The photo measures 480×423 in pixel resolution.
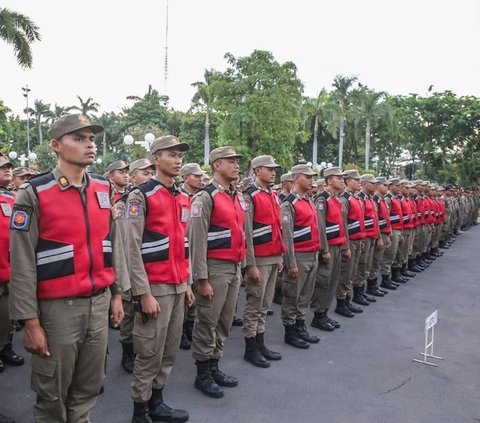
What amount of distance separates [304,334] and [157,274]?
8.56 ft

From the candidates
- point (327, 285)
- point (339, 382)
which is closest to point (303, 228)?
point (327, 285)

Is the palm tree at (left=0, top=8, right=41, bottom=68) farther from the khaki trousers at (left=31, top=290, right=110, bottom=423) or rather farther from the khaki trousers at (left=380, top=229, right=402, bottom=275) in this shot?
the khaki trousers at (left=31, top=290, right=110, bottom=423)

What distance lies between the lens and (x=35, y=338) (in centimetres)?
235

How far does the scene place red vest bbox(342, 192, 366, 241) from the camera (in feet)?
21.7

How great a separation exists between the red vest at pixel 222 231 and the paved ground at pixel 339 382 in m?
1.18

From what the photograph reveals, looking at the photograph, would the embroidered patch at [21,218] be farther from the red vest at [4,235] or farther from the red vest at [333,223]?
the red vest at [333,223]

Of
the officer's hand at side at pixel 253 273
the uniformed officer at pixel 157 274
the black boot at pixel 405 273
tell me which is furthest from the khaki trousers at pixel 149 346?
the black boot at pixel 405 273

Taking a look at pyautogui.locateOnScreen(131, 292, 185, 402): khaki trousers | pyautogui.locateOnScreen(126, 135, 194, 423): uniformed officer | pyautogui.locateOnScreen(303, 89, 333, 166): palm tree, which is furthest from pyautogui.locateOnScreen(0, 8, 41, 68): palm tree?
pyautogui.locateOnScreen(303, 89, 333, 166): palm tree

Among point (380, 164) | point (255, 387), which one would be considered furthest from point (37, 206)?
point (380, 164)

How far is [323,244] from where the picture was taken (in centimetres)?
562

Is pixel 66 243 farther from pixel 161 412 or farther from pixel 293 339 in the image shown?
pixel 293 339

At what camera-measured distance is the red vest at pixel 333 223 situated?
19.2 ft

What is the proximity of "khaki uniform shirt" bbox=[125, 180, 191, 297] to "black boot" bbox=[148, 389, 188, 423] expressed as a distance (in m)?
0.82

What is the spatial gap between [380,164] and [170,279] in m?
46.2
